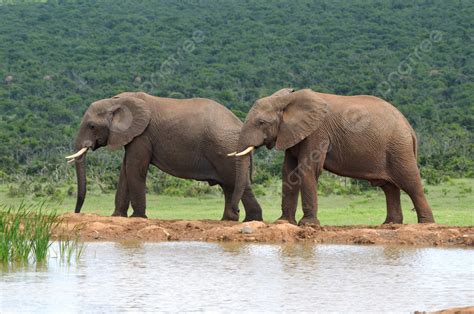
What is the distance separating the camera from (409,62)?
64.2m

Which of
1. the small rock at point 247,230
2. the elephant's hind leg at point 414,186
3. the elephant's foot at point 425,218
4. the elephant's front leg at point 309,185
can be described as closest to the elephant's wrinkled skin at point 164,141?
the elephant's front leg at point 309,185

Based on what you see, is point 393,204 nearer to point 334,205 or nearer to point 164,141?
point 164,141

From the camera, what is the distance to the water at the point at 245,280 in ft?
32.5

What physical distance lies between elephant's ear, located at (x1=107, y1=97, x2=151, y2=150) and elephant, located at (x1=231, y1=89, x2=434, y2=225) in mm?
1791

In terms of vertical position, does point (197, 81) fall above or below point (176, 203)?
above

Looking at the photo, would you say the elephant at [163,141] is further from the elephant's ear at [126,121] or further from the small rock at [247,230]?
the small rock at [247,230]

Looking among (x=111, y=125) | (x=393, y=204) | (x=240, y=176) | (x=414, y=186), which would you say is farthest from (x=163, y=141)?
(x=414, y=186)

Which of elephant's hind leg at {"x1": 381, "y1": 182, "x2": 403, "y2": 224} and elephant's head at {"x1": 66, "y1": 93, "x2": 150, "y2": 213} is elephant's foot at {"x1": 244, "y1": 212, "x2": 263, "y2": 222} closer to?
elephant's hind leg at {"x1": 381, "y1": 182, "x2": 403, "y2": 224}

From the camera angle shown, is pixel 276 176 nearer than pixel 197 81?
Yes

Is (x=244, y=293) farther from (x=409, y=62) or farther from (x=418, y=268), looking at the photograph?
(x=409, y=62)

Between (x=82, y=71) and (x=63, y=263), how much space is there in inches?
2083

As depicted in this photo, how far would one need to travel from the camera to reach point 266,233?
14758 millimetres

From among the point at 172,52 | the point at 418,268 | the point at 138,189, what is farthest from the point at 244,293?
the point at 172,52

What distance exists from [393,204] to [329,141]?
1.30 metres
